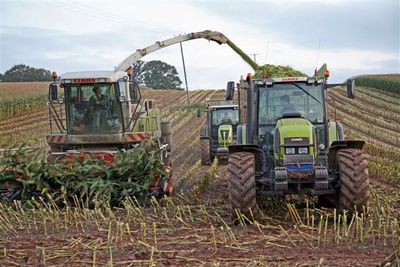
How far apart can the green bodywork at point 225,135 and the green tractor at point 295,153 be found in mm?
8594

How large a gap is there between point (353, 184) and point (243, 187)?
1.47 metres

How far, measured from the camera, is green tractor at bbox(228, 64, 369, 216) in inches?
338

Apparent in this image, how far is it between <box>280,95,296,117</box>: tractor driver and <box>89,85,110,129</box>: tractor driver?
425 cm

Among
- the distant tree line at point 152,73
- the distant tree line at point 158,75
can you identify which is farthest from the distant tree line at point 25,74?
the distant tree line at point 158,75

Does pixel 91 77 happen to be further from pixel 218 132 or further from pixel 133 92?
pixel 218 132

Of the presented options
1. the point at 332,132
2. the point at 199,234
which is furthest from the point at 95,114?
the point at 199,234

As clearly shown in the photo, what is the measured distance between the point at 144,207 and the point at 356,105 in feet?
97.7

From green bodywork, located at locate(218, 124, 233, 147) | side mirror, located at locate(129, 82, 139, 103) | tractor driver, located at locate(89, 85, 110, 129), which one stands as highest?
side mirror, located at locate(129, 82, 139, 103)

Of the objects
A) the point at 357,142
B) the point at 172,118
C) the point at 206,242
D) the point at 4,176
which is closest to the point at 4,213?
the point at 4,176

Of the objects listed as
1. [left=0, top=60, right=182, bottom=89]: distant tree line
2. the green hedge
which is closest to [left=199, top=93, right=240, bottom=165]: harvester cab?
the green hedge

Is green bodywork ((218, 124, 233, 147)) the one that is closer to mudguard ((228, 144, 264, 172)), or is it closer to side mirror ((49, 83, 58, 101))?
side mirror ((49, 83, 58, 101))

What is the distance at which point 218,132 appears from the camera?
771 inches

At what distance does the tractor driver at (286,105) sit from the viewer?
9.78m

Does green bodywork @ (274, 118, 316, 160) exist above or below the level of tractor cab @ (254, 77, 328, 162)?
below
